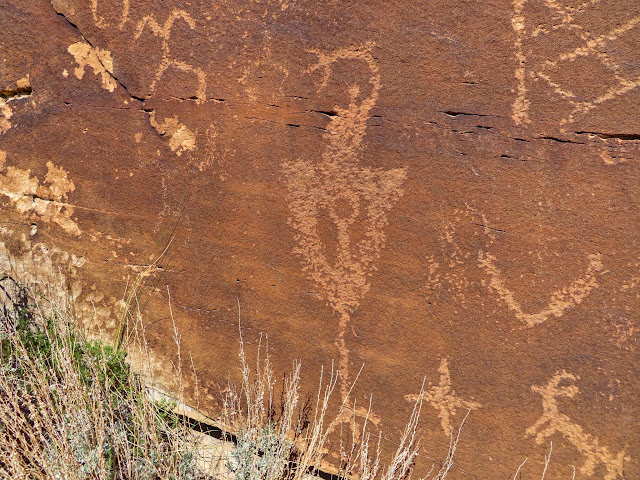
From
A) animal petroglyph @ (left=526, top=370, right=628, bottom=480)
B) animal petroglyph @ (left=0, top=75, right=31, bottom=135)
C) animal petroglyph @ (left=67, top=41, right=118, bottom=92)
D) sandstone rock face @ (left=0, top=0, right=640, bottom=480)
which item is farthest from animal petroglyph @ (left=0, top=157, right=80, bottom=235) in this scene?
animal petroglyph @ (left=526, top=370, right=628, bottom=480)

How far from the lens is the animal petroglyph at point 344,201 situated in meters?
1.69

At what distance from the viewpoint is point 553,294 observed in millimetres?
1571

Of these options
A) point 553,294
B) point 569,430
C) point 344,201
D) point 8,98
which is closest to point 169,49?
point 8,98

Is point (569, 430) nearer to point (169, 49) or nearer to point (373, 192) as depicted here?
point (373, 192)

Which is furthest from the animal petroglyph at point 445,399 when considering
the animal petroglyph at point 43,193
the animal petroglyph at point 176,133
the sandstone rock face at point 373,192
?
the animal petroglyph at point 43,193

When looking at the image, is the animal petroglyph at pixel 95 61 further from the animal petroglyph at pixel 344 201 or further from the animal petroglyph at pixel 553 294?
the animal petroglyph at pixel 553 294

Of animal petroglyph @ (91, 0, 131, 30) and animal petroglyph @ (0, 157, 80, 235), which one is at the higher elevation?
animal petroglyph @ (91, 0, 131, 30)

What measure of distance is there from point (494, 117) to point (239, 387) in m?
1.34

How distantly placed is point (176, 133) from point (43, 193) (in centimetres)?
65

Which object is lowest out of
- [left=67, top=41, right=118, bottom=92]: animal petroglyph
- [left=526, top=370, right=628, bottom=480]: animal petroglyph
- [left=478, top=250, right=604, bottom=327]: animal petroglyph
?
[left=526, top=370, right=628, bottom=480]: animal petroglyph

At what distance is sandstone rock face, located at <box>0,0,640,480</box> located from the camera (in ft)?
5.05

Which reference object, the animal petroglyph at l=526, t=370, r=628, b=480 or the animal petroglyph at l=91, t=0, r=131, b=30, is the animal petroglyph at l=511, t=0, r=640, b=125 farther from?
the animal petroglyph at l=91, t=0, r=131, b=30

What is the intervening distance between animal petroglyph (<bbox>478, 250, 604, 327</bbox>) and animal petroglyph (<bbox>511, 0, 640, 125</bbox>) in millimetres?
462

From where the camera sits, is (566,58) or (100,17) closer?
(566,58)
